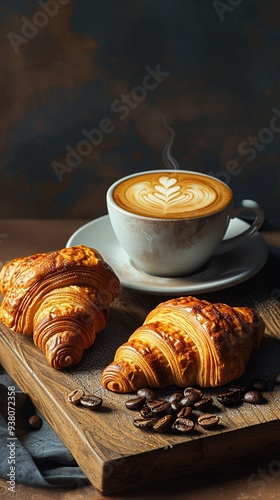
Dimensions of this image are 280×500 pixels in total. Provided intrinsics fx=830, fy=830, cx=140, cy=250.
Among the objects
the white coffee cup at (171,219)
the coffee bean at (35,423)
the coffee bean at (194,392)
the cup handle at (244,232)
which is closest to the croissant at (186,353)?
the coffee bean at (194,392)

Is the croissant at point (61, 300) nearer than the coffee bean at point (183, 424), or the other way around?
the coffee bean at point (183, 424)

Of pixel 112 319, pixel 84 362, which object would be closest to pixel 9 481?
pixel 84 362

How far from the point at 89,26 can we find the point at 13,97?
0.25 m

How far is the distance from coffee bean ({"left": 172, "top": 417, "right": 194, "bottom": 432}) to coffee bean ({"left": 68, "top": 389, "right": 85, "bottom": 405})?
0.15 metres

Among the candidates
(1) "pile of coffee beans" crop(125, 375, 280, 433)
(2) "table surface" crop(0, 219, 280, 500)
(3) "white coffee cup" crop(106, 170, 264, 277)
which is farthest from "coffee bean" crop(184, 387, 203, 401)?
(3) "white coffee cup" crop(106, 170, 264, 277)

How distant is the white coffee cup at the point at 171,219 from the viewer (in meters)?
1.48

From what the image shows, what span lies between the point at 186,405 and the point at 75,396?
0.53ft

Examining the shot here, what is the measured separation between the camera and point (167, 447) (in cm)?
111

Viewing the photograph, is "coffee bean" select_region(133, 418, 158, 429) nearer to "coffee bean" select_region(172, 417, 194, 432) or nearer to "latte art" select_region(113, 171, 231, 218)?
"coffee bean" select_region(172, 417, 194, 432)

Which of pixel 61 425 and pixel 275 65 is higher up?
pixel 275 65

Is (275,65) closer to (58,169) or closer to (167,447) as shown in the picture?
(58,169)

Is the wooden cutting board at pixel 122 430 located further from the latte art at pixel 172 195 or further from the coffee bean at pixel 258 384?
the latte art at pixel 172 195

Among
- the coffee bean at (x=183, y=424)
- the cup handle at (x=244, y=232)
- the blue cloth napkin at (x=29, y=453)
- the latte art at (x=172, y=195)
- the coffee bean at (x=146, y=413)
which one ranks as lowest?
the blue cloth napkin at (x=29, y=453)

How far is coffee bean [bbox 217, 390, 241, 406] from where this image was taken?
1.20 m
